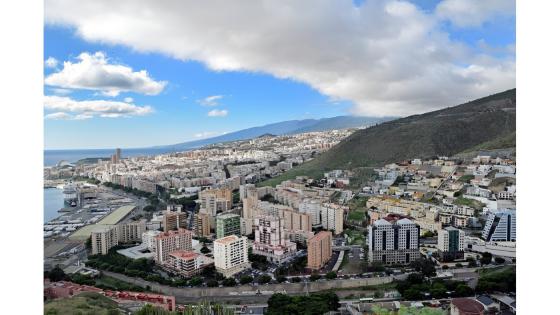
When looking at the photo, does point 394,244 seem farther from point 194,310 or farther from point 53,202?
point 53,202

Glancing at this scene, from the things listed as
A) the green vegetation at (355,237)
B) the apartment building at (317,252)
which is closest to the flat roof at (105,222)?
the apartment building at (317,252)

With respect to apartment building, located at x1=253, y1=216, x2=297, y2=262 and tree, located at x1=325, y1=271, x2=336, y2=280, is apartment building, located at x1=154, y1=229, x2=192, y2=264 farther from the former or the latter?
tree, located at x1=325, y1=271, x2=336, y2=280

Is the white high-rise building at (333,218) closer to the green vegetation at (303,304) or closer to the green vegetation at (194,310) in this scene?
the green vegetation at (303,304)

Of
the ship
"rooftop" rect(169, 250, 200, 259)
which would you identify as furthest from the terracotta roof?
the ship

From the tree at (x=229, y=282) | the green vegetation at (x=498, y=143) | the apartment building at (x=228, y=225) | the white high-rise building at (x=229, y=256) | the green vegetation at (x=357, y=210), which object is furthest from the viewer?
the green vegetation at (x=498, y=143)

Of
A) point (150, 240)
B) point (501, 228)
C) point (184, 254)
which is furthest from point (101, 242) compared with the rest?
point (501, 228)
